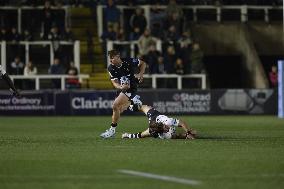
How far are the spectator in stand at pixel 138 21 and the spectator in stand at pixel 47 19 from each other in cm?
312

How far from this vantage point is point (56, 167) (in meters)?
12.1

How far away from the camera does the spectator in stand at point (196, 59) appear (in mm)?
32156

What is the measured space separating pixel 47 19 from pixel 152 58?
4262 mm

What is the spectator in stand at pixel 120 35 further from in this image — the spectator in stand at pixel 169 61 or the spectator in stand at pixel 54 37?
the spectator in stand at pixel 54 37

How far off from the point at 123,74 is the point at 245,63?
18.6m

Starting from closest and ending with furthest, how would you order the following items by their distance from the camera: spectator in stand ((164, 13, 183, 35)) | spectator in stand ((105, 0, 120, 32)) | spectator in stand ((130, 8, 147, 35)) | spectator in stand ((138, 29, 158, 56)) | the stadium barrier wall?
the stadium barrier wall, spectator in stand ((138, 29, 158, 56)), spectator in stand ((130, 8, 147, 35)), spectator in stand ((164, 13, 183, 35)), spectator in stand ((105, 0, 120, 32))

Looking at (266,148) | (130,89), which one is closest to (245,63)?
(130,89)

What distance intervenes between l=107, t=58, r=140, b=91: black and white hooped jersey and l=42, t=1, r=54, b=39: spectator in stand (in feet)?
47.6

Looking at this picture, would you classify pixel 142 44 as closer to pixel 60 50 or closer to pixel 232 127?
pixel 60 50

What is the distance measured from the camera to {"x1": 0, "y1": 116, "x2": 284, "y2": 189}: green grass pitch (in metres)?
10.4

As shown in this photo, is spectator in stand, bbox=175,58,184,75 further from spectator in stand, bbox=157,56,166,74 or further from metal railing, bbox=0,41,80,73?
metal railing, bbox=0,41,80,73

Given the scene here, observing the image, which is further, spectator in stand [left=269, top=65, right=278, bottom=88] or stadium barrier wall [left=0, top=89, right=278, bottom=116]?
spectator in stand [left=269, top=65, right=278, bottom=88]

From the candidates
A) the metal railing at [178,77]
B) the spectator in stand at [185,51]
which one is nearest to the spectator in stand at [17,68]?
the metal railing at [178,77]

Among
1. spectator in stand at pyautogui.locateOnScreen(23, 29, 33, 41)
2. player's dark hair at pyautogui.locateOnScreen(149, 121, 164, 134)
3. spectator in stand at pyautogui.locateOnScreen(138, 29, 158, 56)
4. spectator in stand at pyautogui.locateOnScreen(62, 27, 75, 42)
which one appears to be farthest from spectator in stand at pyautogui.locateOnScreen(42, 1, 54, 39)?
player's dark hair at pyautogui.locateOnScreen(149, 121, 164, 134)
